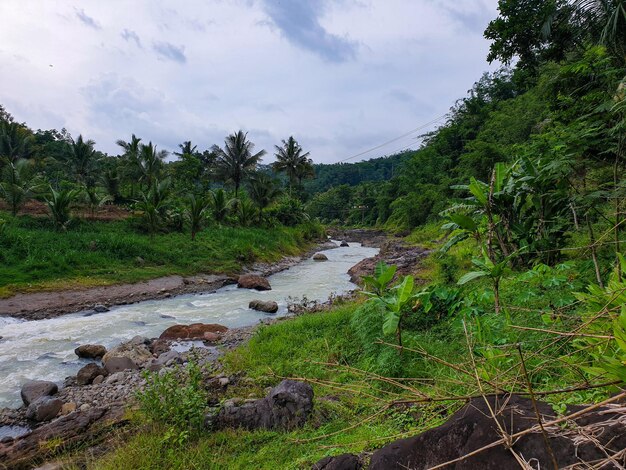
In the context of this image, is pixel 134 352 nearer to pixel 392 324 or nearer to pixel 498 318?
pixel 392 324

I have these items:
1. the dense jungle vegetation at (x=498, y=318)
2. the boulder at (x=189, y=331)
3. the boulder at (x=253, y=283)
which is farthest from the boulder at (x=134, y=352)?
the boulder at (x=253, y=283)

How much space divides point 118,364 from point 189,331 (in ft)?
7.67

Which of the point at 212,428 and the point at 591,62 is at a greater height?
the point at 591,62

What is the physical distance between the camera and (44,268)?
1364cm

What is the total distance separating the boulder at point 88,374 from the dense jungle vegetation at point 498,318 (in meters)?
2.07

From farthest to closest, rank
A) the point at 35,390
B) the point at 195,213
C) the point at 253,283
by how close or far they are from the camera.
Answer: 1. the point at 195,213
2. the point at 253,283
3. the point at 35,390

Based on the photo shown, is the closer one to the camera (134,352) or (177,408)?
(177,408)

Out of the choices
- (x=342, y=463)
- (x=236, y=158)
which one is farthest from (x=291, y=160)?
(x=342, y=463)

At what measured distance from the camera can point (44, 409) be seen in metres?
5.36

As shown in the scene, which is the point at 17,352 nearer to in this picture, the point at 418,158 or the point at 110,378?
the point at 110,378

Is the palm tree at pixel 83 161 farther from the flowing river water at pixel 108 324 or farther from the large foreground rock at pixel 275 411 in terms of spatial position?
the large foreground rock at pixel 275 411

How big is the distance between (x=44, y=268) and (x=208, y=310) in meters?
6.99

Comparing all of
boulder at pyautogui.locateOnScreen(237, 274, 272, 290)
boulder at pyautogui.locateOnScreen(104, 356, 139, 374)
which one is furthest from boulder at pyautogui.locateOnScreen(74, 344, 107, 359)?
boulder at pyautogui.locateOnScreen(237, 274, 272, 290)

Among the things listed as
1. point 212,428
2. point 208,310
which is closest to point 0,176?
point 208,310
